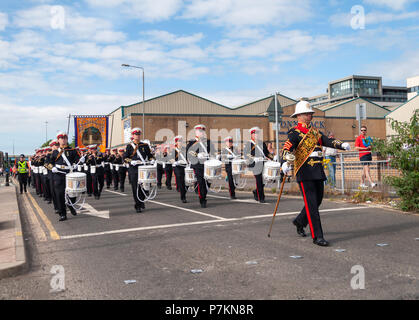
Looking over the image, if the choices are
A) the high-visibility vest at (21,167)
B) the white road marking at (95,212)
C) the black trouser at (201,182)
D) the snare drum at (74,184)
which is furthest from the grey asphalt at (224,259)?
the high-visibility vest at (21,167)

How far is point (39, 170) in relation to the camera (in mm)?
18406

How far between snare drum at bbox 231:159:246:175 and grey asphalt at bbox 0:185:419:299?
9.90ft

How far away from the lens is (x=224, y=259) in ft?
18.5

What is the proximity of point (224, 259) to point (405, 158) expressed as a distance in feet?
18.6

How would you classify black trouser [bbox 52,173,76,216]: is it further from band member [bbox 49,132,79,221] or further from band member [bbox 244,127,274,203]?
band member [bbox 244,127,274,203]

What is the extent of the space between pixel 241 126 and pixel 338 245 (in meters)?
50.0

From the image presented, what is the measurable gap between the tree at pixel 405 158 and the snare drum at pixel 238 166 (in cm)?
397

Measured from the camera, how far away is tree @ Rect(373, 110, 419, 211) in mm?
9141

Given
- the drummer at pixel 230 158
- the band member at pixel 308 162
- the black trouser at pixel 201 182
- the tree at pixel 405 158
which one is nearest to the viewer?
the band member at pixel 308 162

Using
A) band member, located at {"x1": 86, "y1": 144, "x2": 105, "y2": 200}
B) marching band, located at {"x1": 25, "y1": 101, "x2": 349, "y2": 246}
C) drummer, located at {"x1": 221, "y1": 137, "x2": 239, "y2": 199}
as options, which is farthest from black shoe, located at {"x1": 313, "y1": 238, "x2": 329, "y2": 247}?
band member, located at {"x1": 86, "y1": 144, "x2": 105, "y2": 200}

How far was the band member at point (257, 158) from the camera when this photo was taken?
1202 cm

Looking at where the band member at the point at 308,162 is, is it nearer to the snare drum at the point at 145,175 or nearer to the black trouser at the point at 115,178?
the snare drum at the point at 145,175

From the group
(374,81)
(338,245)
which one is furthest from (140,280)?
(374,81)
